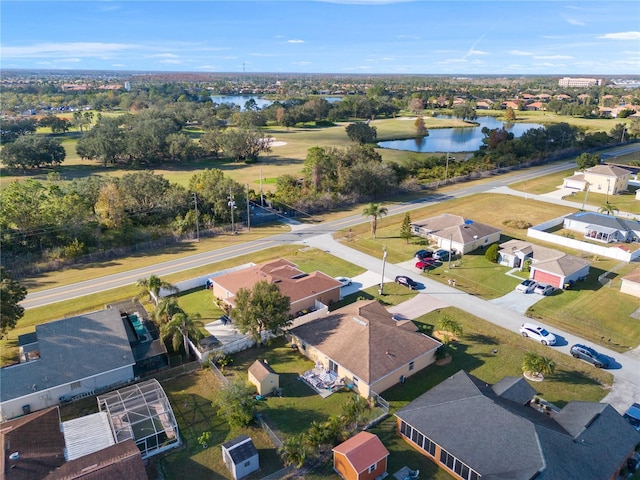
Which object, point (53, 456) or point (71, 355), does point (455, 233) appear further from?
point (53, 456)

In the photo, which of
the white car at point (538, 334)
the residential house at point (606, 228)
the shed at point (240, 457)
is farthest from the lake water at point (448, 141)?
the shed at point (240, 457)

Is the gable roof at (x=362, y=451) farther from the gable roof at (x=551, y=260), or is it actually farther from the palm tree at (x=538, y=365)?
the gable roof at (x=551, y=260)

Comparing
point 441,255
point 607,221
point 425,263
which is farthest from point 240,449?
point 607,221

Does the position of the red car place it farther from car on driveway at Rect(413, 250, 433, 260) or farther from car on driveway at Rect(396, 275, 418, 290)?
car on driveway at Rect(396, 275, 418, 290)

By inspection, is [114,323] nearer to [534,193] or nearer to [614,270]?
[614,270]

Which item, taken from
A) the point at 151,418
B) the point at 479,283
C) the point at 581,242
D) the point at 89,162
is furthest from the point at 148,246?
the point at 89,162

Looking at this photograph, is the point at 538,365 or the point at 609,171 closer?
the point at 538,365

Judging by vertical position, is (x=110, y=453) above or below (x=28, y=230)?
below
